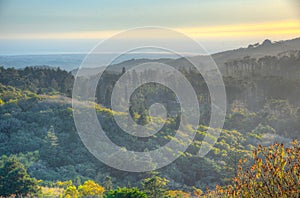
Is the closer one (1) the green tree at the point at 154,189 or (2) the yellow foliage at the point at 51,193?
(1) the green tree at the point at 154,189

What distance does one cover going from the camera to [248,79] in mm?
26188

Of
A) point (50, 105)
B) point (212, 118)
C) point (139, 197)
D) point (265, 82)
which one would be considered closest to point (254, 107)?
point (265, 82)

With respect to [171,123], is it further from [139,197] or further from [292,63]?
[292,63]

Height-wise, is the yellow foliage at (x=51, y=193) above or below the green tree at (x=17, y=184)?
below

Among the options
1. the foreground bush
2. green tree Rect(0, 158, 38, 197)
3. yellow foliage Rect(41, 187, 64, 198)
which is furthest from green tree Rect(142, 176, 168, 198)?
the foreground bush

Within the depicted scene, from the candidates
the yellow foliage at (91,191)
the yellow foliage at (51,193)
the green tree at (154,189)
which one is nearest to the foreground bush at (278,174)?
the green tree at (154,189)

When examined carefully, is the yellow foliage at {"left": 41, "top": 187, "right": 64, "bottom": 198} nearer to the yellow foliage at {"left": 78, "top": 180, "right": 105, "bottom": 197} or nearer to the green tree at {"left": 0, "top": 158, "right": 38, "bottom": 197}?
the green tree at {"left": 0, "top": 158, "right": 38, "bottom": 197}

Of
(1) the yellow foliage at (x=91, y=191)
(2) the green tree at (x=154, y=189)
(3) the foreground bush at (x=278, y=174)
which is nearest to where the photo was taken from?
(3) the foreground bush at (x=278, y=174)

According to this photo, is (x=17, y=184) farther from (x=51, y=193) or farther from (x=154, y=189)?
(x=154, y=189)

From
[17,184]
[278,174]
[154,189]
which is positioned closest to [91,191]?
[154,189]

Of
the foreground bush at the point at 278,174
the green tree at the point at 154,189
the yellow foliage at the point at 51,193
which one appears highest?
the foreground bush at the point at 278,174

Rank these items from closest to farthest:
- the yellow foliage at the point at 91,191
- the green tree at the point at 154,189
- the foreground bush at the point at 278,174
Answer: the foreground bush at the point at 278,174, the green tree at the point at 154,189, the yellow foliage at the point at 91,191

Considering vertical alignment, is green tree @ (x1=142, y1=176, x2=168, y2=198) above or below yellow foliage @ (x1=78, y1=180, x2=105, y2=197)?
above

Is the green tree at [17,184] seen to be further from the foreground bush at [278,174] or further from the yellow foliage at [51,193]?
the foreground bush at [278,174]
